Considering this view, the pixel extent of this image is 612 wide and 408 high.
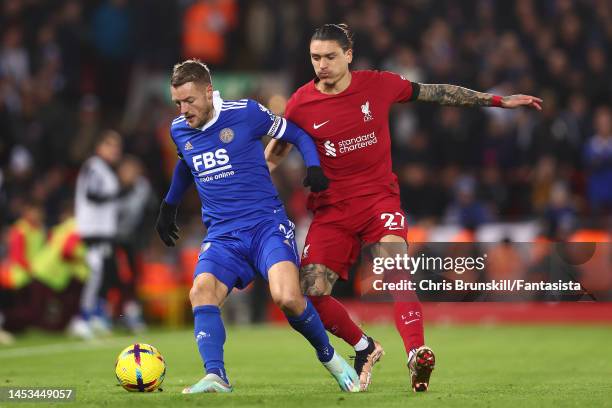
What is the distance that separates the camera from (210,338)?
803 centimetres

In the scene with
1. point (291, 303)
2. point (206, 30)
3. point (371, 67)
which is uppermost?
point (206, 30)

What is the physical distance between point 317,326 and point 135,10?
48.5 ft

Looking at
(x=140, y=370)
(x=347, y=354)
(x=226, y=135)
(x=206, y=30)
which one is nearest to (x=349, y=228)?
(x=226, y=135)

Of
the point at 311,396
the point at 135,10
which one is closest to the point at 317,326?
the point at 311,396

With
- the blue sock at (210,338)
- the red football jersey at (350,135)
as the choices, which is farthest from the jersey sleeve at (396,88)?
the blue sock at (210,338)

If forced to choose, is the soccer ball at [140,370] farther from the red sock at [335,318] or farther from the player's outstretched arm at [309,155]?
the player's outstretched arm at [309,155]

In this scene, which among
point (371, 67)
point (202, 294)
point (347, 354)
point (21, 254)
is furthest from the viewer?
point (371, 67)

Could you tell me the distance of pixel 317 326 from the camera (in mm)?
8203

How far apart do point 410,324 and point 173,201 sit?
190 centimetres

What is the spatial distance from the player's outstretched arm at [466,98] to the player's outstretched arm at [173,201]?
174 cm

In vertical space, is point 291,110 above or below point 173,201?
above

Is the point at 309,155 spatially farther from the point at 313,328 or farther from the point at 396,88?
the point at 313,328

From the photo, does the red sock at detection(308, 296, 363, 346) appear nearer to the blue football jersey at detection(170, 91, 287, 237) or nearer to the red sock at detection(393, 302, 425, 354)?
the red sock at detection(393, 302, 425, 354)

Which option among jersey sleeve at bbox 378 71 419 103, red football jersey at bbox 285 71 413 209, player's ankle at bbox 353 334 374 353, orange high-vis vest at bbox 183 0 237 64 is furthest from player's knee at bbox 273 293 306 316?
orange high-vis vest at bbox 183 0 237 64
